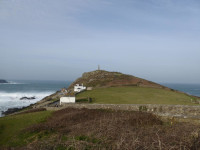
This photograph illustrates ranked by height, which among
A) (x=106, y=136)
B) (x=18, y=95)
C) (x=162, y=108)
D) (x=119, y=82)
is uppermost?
(x=119, y=82)

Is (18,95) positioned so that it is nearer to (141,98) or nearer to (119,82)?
(119,82)

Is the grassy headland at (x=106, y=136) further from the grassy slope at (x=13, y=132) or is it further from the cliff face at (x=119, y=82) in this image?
the cliff face at (x=119, y=82)

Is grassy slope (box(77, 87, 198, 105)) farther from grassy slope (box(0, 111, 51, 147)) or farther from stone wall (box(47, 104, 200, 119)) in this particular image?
grassy slope (box(0, 111, 51, 147))

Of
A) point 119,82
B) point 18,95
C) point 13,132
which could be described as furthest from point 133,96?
point 18,95

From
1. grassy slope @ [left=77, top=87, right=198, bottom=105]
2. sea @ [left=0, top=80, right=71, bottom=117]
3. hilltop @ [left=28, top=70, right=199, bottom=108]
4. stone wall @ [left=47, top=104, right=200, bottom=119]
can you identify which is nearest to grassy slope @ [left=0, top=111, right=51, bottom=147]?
stone wall @ [left=47, top=104, right=200, bottom=119]

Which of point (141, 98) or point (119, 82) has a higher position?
point (119, 82)

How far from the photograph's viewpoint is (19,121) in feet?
50.0

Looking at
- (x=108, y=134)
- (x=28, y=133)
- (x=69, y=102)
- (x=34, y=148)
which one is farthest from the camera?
(x=69, y=102)

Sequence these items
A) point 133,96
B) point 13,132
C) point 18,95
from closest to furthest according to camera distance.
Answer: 1. point 13,132
2. point 133,96
3. point 18,95

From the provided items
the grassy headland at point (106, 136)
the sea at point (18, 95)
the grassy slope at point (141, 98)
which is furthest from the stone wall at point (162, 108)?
the sea at point (18, 95)

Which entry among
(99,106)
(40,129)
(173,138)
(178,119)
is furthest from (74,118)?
(173,138)

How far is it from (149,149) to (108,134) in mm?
2055

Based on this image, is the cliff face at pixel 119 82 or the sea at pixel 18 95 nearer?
the cliff face at pixel 119 82

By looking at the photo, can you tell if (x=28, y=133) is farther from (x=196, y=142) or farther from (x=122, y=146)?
(x=196, y=142)
